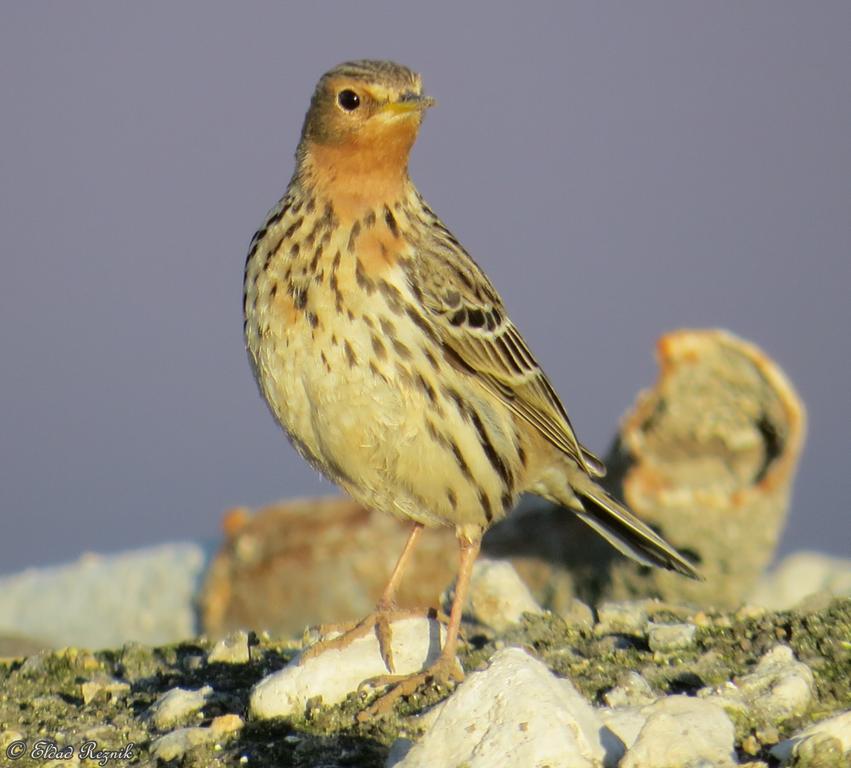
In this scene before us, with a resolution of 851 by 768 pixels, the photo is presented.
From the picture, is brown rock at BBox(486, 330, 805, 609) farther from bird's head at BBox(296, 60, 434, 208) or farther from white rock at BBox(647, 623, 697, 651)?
white rock at BBox(647, 623, 697, 651)

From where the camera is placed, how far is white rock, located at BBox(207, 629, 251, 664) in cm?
803

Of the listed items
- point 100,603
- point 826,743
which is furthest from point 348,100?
point 100,603

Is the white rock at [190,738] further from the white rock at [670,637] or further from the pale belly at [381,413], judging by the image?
the white rock at [670,637]

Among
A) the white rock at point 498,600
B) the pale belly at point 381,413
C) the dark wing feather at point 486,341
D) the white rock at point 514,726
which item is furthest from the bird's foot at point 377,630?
the white rock at point 514,726

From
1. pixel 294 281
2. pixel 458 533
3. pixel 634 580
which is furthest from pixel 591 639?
pixel 634 580

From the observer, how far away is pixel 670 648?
7.52 m

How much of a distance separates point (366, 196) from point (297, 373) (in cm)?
106

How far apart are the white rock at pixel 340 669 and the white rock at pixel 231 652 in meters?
0.80

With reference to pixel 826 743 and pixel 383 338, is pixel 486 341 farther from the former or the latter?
pixel 826 743

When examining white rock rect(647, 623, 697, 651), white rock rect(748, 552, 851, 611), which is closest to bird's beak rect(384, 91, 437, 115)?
white rock rect(647, 623, 697, 651)

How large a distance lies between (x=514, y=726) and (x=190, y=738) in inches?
63.7

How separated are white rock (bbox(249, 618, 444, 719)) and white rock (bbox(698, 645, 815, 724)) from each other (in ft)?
4.84

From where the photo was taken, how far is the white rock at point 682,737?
17.8 ft

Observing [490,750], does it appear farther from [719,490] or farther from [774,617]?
[719,490]
